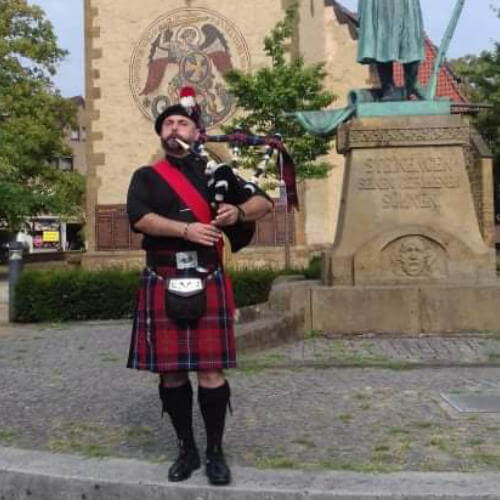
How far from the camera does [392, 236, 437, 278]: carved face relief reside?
27.2 feet

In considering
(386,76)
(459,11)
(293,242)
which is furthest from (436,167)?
(293,242)

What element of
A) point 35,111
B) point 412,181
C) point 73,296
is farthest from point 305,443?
point 35,111

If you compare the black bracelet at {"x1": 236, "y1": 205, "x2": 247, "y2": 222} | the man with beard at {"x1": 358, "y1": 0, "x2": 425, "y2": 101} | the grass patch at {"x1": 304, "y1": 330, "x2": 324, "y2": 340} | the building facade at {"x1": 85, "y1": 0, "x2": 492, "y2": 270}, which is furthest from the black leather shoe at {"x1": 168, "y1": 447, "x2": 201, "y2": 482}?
the building facade at {"x1": 85, "y1": 0, "x2": 492, "y2": 270}

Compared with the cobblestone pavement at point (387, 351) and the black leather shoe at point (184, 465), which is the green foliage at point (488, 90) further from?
the black leather shoe at point (184, 465)

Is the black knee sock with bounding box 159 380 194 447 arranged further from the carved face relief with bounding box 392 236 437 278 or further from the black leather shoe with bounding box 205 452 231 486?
the carved face relief with bounding box 392 236 437 278

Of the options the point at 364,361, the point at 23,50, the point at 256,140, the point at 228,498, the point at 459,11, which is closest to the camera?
the point at 228,498

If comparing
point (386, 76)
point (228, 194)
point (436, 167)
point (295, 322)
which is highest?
point (386, 76)

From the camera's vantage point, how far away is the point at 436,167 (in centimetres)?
842

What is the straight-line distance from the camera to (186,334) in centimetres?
356

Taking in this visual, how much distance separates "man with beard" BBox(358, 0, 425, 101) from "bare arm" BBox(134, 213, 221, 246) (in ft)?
19.7

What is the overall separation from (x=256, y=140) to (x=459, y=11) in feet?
20.8

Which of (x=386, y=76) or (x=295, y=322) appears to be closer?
(x=295, y=322)

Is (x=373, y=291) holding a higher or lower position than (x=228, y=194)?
lower

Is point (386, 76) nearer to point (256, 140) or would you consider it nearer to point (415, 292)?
point (415, 292)
